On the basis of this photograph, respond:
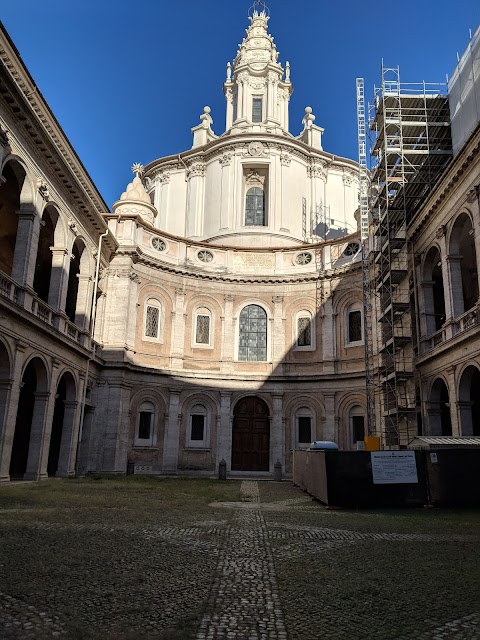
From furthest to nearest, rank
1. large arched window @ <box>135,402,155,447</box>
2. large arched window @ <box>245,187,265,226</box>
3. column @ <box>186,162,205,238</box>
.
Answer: column @ <box>186,162,205,238</box>
large arched window @ <box>245,187,265,226</box>
large arched window @ <box>135,402,155,447</box>

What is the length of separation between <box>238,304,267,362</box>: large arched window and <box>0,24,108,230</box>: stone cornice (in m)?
11.0

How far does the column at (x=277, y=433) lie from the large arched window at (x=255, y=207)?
532 inches

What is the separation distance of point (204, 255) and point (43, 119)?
1502 cm

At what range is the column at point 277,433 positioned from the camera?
101 ft

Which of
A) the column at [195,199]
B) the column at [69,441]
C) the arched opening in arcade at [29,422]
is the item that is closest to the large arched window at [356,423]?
the column at [69,441]

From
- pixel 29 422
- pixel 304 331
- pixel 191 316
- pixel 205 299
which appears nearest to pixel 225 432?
pixel 191 316

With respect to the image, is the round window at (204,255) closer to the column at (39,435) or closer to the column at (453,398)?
the column at (39,435)

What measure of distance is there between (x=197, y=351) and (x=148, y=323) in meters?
3.42

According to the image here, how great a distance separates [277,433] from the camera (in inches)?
1236

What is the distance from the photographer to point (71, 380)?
2489cm

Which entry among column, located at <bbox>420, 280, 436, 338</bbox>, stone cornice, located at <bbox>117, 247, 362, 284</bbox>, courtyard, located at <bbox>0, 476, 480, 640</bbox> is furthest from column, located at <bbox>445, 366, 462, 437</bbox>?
stone cornice, located at <bbox>117, 247, 362, 284</bbox>

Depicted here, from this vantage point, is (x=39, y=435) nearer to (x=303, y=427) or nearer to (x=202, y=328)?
(x=202, y=328)

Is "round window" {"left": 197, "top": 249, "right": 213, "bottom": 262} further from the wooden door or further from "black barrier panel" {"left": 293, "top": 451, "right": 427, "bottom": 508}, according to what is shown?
"black barrier panel" {"left": 293, "top": 451, "right": 427, "bottom": 508}

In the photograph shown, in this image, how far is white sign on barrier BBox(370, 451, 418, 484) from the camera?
14547mm
